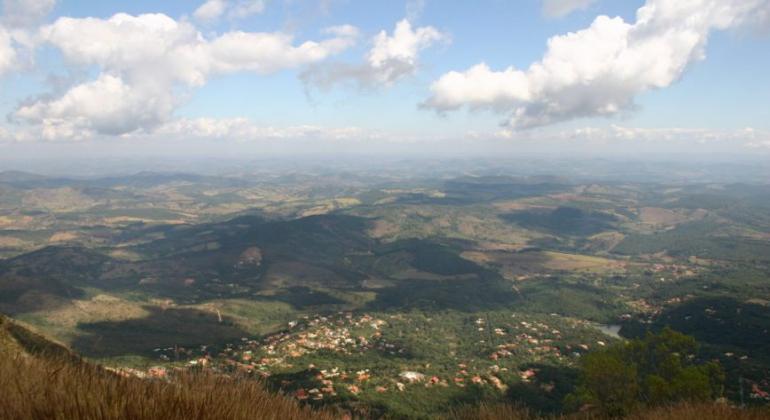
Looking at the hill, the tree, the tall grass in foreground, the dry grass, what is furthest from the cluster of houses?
the tall grass in foreground

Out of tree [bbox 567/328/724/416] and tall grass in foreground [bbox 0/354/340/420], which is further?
tree [bbox 567/328/724/416]

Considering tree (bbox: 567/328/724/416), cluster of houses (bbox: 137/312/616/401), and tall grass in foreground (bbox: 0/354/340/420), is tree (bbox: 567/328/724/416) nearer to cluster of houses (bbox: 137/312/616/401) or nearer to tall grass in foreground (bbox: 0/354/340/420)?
cluster of houses (bbox: 137/312/616/401)

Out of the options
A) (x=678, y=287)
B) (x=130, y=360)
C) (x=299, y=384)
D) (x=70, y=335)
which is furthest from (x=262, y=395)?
(x=678, y=287)

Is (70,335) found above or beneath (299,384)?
beneath

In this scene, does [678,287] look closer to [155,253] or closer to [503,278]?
[503,278]

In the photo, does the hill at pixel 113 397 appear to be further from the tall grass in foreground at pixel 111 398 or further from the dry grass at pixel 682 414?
the dry grass at pixel 682 414

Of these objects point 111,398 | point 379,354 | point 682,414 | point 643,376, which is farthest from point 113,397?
point 379,354

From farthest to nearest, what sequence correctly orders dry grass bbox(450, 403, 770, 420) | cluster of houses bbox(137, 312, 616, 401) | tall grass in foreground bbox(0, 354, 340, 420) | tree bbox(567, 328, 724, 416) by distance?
cluster of houses bbox(137, 312, 616, 401), tree bbox(567, 328, 724, 416), dry grass bbox(450, 403, 770, 420), tall grass in foreground bbox(0, 354, 340, 420)

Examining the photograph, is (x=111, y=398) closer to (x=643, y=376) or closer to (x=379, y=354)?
(x=643, y=376)
